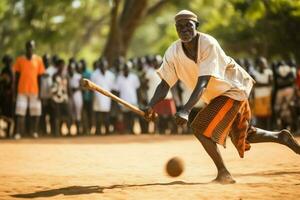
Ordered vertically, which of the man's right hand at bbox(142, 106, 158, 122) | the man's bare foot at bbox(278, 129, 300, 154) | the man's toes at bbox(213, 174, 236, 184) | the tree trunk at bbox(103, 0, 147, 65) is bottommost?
the man's toes at bbox(213, 174, 236, 184)

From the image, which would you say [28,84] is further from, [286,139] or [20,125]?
[286,139]

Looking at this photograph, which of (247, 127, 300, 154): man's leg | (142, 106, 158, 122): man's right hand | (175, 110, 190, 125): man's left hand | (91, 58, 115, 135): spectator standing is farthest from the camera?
(91, 58, 115, 135): spectator standing

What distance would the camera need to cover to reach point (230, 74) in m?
6.71

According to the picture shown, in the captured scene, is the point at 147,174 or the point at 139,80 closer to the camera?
the point at 147,174

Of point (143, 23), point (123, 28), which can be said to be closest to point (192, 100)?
point (123, 28)

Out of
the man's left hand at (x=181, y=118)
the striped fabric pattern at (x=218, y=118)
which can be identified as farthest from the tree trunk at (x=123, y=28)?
the man's left hand at (x=181, y=118)

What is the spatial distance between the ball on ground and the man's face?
144 cm

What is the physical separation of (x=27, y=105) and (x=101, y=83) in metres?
1.93

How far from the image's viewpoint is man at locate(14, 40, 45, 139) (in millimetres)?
13172

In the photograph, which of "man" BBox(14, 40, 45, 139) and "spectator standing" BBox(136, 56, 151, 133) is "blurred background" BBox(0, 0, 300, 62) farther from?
"man" BBox(14, 40, 45, 139)

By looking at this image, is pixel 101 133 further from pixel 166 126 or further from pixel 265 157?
pixel 265 157

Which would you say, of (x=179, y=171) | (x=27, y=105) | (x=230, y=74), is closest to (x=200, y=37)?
(x=230, y=74)

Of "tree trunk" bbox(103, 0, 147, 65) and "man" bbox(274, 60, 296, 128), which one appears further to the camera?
"tree trunk" bbox(103, 0, 147, 65)

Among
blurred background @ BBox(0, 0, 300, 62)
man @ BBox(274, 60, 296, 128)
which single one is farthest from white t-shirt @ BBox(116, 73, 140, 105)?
blurred background @ BBox(0, 0, 300, 62)
